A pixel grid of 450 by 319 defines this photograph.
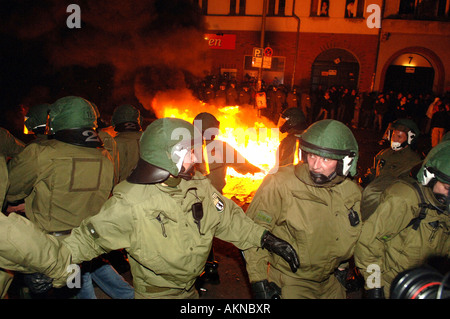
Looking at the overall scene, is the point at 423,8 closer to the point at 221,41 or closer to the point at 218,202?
the point at 221,41

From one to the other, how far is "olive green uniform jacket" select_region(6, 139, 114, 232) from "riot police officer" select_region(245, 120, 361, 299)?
59.4 inches

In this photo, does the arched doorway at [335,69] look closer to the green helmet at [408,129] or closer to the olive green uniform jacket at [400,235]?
the green helmet at [408,129]

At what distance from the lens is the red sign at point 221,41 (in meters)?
20.7

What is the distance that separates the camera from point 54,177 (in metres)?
2.91

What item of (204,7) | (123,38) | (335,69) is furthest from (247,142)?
(204,7)

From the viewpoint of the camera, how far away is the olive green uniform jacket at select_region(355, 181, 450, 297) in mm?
2520

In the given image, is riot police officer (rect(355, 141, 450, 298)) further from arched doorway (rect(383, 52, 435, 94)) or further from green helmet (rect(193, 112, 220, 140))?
arched doorway (rect(383, 52, 435, 94))

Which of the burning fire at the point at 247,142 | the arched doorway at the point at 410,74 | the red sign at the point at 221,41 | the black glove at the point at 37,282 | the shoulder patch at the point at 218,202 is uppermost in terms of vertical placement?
the red sign at the point at 221,41

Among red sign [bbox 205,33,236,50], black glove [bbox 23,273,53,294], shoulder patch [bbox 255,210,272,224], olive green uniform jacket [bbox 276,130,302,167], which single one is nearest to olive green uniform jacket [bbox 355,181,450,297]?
shoulder patch [bbox 255,210,272,224]

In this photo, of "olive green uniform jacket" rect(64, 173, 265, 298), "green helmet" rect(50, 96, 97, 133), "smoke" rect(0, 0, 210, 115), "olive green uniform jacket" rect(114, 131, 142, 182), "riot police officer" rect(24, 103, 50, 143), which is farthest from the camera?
"smoke" rect(0, 0, 210, 115)

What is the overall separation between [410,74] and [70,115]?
2119 centimetres

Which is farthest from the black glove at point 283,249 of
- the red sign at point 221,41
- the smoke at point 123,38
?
the red sign at point 221,41

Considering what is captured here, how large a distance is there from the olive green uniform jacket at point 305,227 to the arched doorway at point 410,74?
19472mm

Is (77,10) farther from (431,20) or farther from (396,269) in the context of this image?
(431,20)
